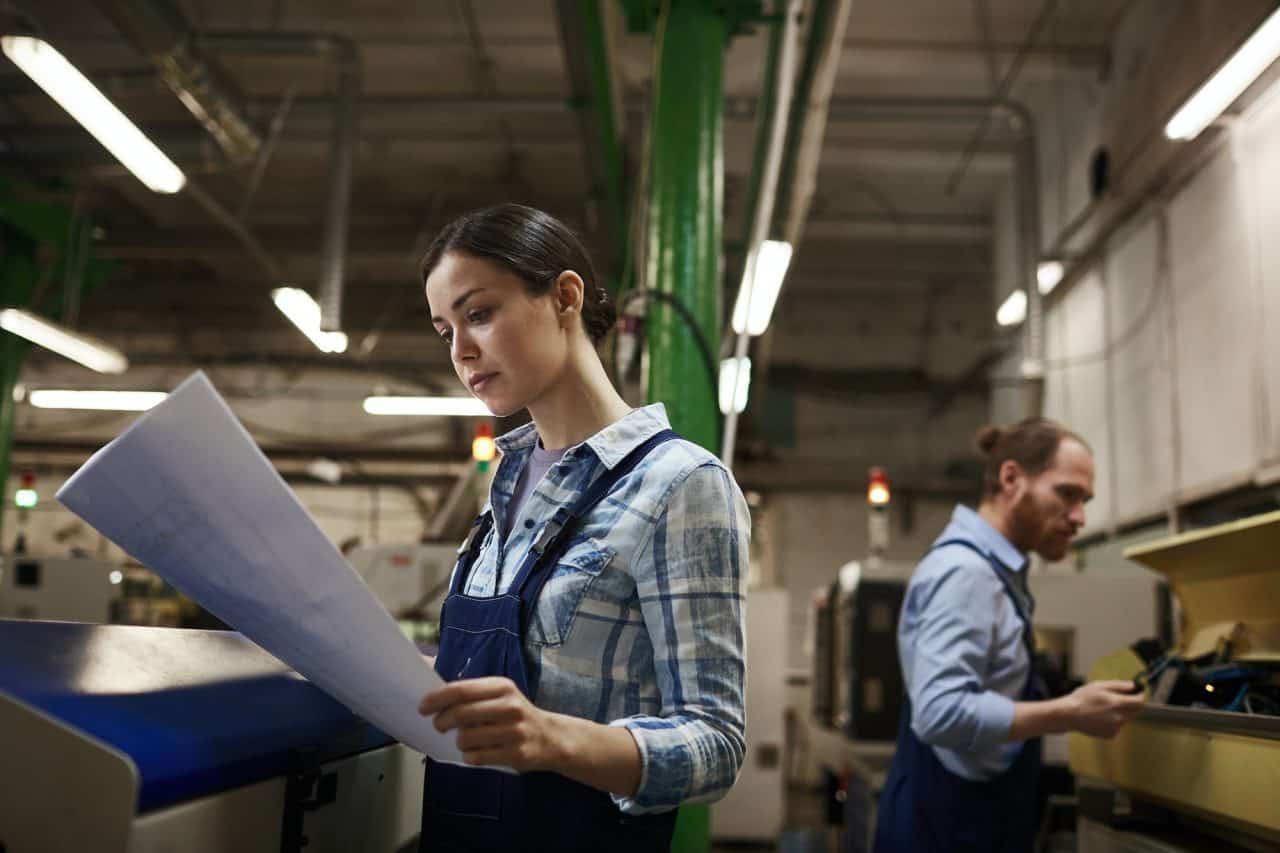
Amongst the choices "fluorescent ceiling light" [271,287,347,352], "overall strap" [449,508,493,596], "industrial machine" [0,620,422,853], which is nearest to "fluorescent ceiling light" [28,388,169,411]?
"fluorescent ceiling light" [271,287,347,352]

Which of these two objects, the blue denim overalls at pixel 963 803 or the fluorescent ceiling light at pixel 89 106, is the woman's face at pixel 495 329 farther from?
the fluorescent ceiling light at pixel 89 106

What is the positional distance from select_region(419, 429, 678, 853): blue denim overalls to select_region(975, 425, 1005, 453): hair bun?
1626 mm

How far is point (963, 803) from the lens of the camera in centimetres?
212

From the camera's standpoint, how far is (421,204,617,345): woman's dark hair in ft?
3.49

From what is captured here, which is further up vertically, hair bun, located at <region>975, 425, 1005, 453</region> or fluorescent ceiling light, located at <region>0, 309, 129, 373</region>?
fluorescent ceiling light, located at <region>0, 309, 129, 373</region>

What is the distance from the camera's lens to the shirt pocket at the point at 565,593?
975mm

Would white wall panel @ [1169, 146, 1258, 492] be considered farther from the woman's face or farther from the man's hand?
the woman's face

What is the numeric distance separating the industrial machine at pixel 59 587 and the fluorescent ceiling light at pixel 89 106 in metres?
3.17

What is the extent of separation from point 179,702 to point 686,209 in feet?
7.27

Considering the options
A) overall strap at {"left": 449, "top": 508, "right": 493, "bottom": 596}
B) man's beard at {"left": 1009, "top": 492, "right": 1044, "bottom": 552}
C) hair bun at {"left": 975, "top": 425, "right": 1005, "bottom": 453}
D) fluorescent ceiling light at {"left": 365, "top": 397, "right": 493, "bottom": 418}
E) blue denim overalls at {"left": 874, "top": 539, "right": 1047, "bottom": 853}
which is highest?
fluorescent ceiling light at {"left": 365, "top": 397, "right": 493, "bottom": 418}

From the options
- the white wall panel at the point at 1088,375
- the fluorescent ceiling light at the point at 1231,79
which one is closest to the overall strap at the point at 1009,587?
the fluorescent ceiling light at the point at 1231,79

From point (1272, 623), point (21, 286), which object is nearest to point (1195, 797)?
point (1272, 623)

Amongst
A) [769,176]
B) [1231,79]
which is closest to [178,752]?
[769,176]

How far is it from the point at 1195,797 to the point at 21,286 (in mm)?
8854
